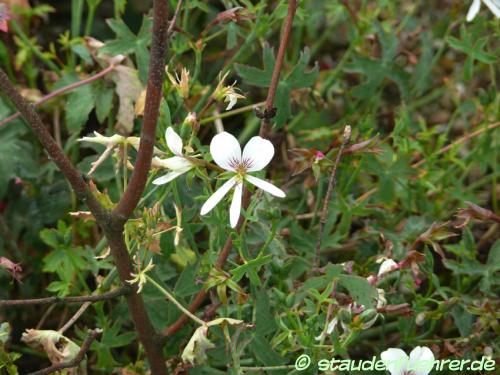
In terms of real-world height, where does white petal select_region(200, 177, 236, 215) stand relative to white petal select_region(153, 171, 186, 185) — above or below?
below

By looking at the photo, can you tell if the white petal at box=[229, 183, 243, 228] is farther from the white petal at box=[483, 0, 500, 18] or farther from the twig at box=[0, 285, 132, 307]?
the white petal at box=[483, 0, 500, 18]

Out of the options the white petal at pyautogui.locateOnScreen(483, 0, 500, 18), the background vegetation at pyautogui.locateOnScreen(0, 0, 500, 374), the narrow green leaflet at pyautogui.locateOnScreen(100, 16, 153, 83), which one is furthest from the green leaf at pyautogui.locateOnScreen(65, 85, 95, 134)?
the white petal at pyautogui.locateOnScreen(483, 0, 500, 18)

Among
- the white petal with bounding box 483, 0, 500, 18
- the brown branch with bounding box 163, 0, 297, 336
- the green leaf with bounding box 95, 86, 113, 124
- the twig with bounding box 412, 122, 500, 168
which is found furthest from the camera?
the twig with bounding box 412, 122, 500, 168

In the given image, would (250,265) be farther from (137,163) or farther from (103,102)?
(103,102)

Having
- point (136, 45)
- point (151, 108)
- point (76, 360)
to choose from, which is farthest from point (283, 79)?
point (76, 360)

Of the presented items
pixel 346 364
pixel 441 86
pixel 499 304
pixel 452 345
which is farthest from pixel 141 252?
pixel 441 86

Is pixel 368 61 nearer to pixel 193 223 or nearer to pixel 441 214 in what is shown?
pixel 441 214
